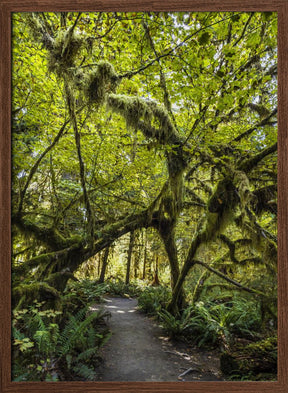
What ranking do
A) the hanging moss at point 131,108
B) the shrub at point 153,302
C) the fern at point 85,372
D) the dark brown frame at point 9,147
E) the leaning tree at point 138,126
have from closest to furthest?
the dark brown frame at point 9,147 < the fern at point 85,372 < the leaning tree at point 138,126 < the hanging moss at point 131,108 < the shrub at point 153,302

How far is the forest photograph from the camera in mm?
1976

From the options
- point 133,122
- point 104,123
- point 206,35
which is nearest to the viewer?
point 206,35

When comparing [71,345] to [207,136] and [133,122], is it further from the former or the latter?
[207,136]

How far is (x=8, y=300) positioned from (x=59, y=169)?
3.11 meters

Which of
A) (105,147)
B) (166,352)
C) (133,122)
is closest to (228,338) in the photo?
(166,352)

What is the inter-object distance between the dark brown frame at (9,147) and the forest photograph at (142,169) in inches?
4.2

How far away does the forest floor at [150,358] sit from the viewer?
6.54 ft

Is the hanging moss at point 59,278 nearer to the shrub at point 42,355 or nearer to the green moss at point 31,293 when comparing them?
the green moss at point 31,293

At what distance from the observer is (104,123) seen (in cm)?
380

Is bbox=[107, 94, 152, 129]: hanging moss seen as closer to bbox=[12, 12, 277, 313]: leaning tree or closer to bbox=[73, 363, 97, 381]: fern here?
bbox=[12, 12, 277, 313]: leaning tree

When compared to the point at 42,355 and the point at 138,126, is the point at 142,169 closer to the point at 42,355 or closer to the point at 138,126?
the point at 138,126

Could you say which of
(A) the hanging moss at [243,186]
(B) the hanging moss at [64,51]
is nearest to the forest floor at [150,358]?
(A) the hanging moss at [243,186]

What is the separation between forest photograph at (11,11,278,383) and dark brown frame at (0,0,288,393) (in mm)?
107

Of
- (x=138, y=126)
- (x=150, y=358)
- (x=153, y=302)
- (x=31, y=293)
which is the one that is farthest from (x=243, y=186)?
(x=153, y=302)
